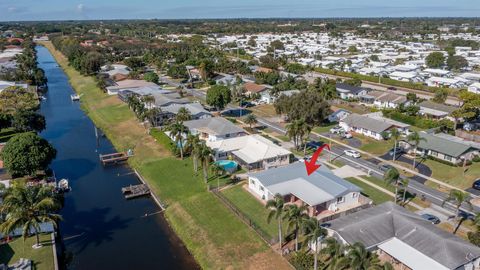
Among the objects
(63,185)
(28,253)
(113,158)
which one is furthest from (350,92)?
(28,253)

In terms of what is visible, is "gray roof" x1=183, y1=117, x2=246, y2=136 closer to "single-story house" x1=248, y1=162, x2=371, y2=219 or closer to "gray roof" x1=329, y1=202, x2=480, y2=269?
"single-story house" x1=248, y1=162, x2=371, y2=219

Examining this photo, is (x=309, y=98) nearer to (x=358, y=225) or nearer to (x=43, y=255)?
(x=358, y=225)

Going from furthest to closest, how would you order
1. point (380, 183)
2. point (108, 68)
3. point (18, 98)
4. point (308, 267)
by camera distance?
point (108, 68) < point (18, 98) < point (380, 183) < point (308, 267)

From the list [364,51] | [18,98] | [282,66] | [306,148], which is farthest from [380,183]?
[364,51]

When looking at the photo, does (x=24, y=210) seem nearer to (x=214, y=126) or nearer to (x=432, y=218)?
(x=214, y=126)

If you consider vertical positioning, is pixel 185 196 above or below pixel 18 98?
below

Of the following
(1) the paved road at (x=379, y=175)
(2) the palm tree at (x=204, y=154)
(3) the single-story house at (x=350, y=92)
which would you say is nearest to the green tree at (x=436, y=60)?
(3) the single-story house at (x=350, y=92)
